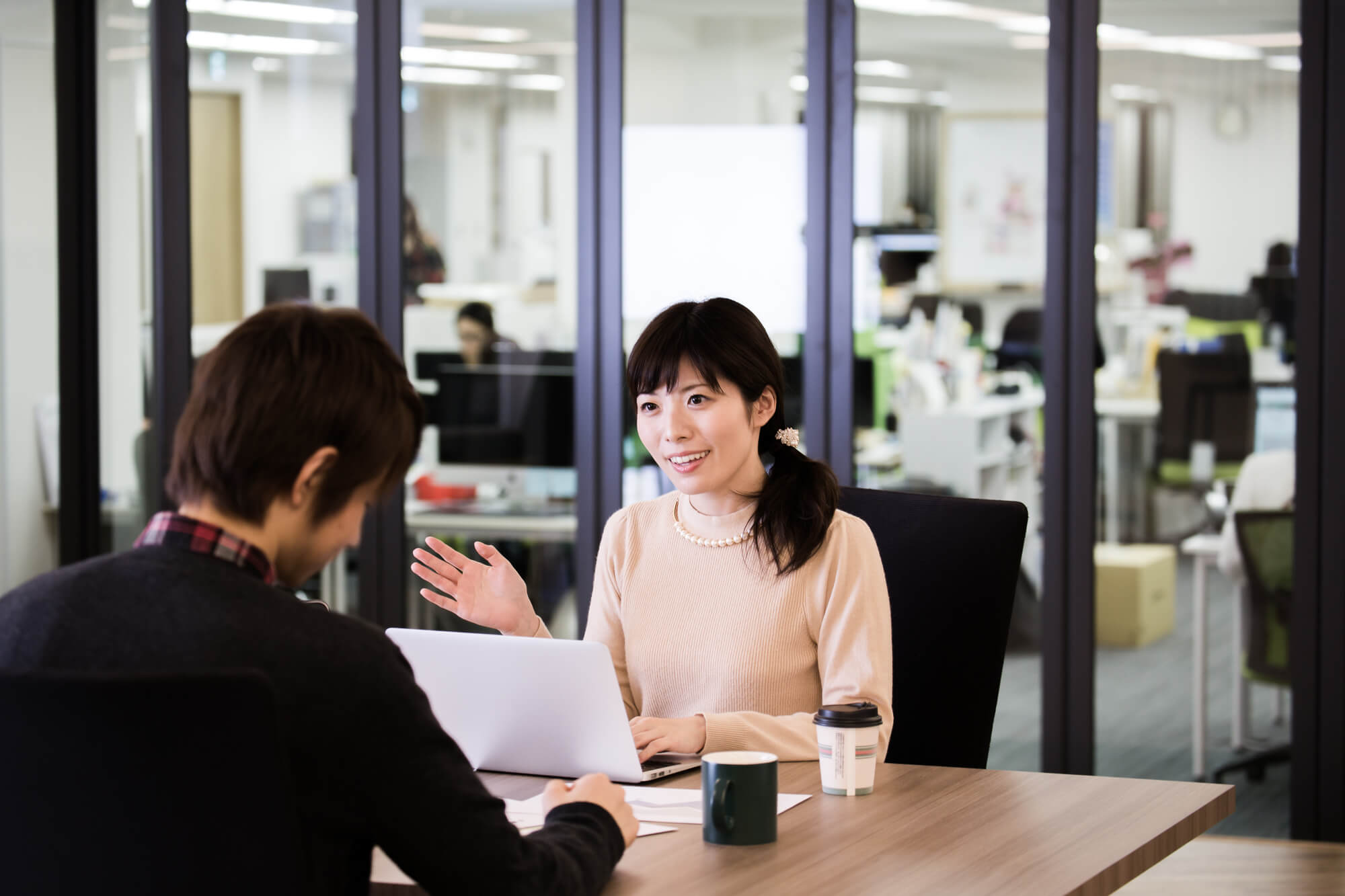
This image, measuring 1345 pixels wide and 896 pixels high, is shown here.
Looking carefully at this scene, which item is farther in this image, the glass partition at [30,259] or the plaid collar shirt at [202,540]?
the glass partition at [30,259]

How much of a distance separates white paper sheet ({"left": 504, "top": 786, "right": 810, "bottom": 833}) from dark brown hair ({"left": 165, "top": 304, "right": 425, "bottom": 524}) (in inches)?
23.0

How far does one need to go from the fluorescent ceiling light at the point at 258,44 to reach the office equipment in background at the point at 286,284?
1.94ft

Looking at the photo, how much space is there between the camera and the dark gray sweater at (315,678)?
3.70ft

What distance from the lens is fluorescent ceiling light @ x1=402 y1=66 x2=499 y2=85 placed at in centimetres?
402

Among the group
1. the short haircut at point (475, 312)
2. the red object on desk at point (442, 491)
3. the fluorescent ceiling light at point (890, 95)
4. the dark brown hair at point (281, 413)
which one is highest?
the fluorescent ceiling light at point (890, 95)

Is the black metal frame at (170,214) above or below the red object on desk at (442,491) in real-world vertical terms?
above

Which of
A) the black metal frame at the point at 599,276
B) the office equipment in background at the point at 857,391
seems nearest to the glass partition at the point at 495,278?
the black metal frame at the point at 599,276

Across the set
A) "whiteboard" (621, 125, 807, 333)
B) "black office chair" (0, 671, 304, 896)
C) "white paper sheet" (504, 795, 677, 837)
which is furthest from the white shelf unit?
"black office chair" (0, 671, 304, 896)

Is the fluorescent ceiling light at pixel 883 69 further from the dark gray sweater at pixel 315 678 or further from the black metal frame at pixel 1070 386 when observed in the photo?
the dark gray sweater at pixel 315 678

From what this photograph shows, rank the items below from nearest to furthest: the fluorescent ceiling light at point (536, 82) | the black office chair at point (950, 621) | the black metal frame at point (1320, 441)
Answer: the black office chair at point (950, 621) → the black metal frame at point (1320, 441) → the fluorescent ceiling light at point (536, 82)

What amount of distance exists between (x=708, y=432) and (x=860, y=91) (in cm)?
188

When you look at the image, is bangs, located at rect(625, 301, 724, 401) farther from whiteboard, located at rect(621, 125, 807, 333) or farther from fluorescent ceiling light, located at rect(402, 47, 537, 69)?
fluorescent ceiling light, located at rect(402, 47, 537, 69)

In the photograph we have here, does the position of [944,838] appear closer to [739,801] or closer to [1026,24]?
[739,801]

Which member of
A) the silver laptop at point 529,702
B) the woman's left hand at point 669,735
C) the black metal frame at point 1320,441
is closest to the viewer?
the silver laptop at point 529,702
